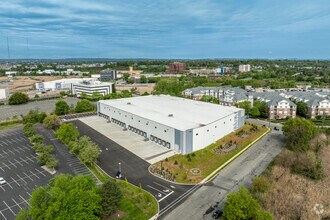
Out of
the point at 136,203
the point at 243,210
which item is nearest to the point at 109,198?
the point at 136,203

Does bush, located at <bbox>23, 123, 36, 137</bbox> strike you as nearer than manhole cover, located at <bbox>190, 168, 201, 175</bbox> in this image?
No

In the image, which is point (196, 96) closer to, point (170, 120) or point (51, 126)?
point (170, 120)

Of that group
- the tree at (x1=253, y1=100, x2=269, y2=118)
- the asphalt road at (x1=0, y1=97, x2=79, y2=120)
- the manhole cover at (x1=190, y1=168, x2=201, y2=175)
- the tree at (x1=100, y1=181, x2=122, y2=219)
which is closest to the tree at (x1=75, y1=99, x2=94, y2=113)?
the asphalt road at (x1=0, y1=97, x2=79, y2=120)

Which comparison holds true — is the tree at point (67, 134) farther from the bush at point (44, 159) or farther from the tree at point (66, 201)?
the tree at point (66, 201)

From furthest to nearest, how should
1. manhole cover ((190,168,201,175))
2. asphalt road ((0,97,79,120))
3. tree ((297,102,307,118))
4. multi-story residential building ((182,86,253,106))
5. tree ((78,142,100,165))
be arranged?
1. multi-story residential building ((182,86,253,106))
2. asphalt road ((0,97,79,120))
3. tree ((297,102,307,118))
4. tree ((78,142,100,165))
5. manhole cover ((190,168,201,175))

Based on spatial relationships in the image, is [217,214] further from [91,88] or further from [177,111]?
[91,88]

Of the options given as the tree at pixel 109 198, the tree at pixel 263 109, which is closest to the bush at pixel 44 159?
the tree at pixel 109 198

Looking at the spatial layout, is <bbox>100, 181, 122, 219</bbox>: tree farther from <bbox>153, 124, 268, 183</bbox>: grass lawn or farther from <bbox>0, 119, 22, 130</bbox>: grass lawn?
<bbox>0, 119, 22, 130</bbox>: grass lawn

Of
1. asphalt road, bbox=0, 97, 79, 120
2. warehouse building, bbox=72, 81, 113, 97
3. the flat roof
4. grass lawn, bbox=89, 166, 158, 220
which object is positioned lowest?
grass lawn, bbox=89, 166, 158, 220
